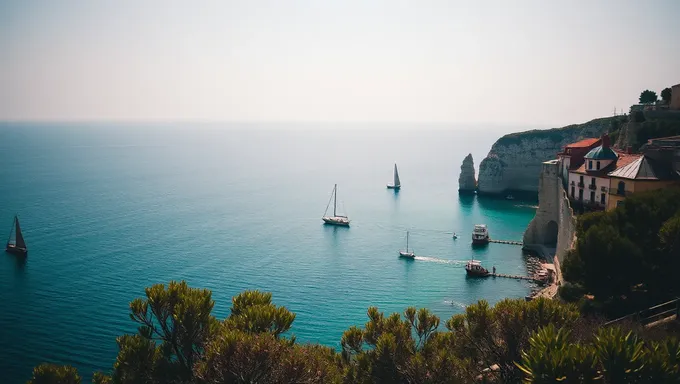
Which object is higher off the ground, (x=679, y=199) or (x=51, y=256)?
(x=679, y=199)

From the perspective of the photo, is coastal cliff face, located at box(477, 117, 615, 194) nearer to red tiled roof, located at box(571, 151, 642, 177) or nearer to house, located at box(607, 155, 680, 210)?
red tiled roof, located at box(571, 151, 642, 177)

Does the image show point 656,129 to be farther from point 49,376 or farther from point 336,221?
point 49,376

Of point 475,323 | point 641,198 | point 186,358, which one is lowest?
point 186,358

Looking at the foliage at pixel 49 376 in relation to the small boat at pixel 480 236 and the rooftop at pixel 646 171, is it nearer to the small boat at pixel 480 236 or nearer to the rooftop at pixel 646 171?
the rooftop at pixel 646 171

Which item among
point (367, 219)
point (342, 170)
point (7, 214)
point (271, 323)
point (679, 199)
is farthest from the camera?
point (342, 170)

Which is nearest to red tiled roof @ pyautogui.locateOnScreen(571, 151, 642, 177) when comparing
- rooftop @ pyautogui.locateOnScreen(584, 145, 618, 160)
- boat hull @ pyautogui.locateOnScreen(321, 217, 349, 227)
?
rooftop @ pyautogui.locateOnScreen(584, 145, 618, 160)

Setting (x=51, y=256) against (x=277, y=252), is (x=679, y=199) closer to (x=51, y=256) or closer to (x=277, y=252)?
(x=277, y=252)

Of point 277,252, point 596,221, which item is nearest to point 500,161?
point 277,252

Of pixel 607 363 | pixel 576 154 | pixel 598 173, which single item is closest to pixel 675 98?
pixel 576 154
